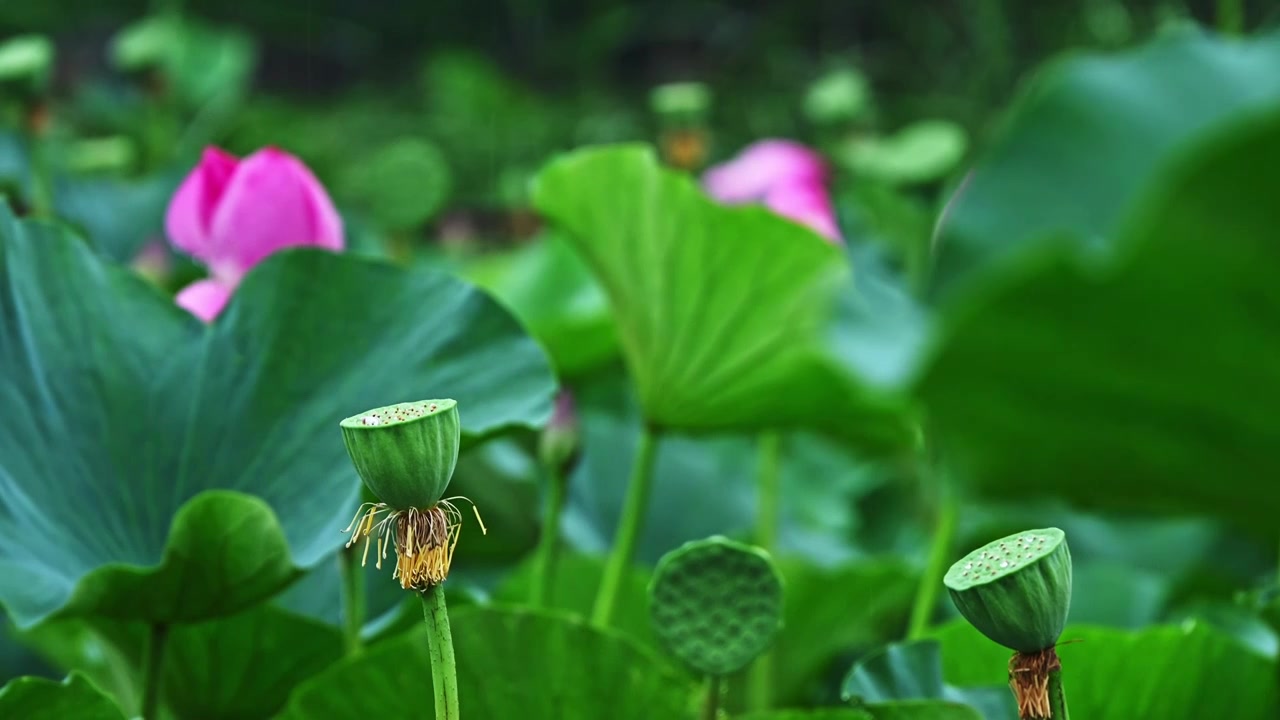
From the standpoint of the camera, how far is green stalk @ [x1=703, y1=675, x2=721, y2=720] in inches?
18.3

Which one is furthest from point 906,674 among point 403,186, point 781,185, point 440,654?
point 403,186

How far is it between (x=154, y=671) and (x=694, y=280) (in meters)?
0.25

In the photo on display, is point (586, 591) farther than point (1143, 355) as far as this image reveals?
Yes

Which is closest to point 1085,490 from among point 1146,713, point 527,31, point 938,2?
point 1146,713

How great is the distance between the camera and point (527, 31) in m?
4.40

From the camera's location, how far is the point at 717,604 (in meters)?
0.45

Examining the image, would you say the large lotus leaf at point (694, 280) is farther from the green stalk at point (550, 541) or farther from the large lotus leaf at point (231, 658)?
the large lotus leaf at point (231, 658)

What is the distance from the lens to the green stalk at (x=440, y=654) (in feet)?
1.16

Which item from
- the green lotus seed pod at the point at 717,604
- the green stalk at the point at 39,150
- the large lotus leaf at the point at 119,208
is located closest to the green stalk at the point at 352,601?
the green lotus seed pod at the point at 717,604

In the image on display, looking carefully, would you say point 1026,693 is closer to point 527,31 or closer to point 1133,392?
point 1133,392

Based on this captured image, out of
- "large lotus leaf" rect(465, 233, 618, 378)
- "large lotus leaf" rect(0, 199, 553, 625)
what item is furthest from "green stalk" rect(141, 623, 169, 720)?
"large lotus leaf" rect(465, 233, 618, 378)

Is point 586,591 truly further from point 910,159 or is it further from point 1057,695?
point 910,159

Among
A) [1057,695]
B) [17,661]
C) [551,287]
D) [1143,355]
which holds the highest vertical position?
[1143,355]

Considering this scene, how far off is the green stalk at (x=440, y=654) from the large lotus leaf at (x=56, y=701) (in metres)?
0.13
